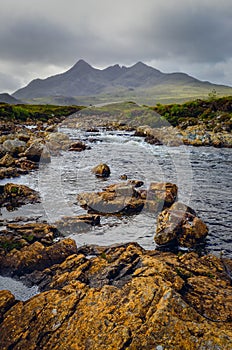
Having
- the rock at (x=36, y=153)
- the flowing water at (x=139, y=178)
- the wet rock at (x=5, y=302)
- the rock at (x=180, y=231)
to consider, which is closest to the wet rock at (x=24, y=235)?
the flowing water at (x=139, y=178)

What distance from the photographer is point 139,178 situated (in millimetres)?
23219

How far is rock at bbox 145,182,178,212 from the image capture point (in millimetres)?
15719

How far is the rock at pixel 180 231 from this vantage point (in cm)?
1164

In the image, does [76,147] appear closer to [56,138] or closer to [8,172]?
[56,138]

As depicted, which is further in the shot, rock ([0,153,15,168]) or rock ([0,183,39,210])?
rock ([0,153,15,168])

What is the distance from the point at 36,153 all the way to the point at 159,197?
16.2m

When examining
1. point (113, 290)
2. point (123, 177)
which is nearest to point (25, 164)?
point (123, 177)

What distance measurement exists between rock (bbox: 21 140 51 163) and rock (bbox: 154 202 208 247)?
18.9m

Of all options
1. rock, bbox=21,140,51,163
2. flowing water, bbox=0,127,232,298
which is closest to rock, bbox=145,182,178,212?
flowing water, bbox=0,127,232,298

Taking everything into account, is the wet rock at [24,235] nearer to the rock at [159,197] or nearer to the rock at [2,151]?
the rock at [159,197]

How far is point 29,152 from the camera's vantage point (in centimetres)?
2759

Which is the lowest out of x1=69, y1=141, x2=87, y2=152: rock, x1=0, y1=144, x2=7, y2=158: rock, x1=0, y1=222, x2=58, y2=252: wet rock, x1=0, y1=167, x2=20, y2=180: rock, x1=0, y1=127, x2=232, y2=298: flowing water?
x1=0, y1=127, x2=232, y2=298: flowing water

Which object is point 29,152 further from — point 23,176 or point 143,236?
point 143,236

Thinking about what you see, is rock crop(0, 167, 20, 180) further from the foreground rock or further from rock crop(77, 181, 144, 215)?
the foreground rock
